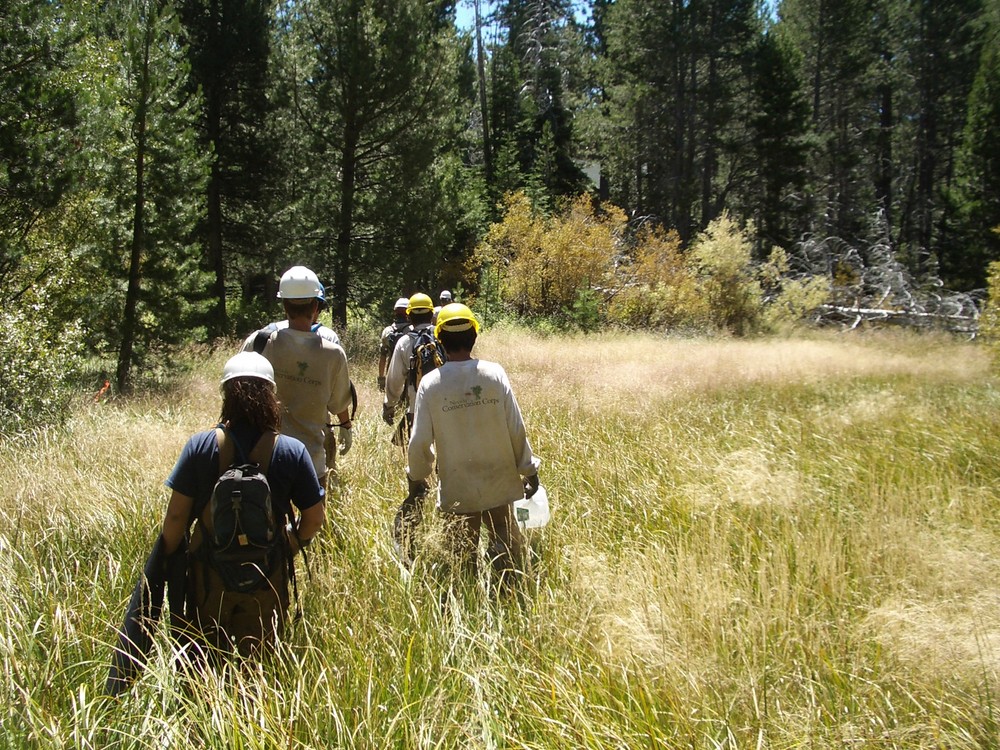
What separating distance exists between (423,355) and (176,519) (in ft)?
9.41

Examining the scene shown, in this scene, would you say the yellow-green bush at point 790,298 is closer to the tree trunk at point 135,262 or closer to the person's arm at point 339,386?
the tree trunk at point 135,262

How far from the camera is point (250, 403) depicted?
239 centimetres

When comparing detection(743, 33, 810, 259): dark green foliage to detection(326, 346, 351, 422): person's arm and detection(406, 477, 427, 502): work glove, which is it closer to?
detection(326, 346, 351, 422): person's arm

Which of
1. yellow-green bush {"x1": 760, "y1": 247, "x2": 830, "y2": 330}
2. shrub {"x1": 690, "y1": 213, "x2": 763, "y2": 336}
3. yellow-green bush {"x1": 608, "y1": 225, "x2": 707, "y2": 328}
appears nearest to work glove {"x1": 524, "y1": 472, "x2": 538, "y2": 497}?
yellow-green bush {"x1": 608, "y1": 225, "x2": 707, "y2": 328}

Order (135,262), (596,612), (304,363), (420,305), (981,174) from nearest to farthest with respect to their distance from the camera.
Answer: (596,612), (304,363), (420,305), (135,262), (981,174)

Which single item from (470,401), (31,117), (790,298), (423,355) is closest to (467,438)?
(470,401)

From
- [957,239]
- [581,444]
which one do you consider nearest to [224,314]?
[581,444]

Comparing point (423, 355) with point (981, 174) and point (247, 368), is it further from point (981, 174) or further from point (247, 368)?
point (981, 174)

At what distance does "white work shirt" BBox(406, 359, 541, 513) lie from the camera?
3.40 meters

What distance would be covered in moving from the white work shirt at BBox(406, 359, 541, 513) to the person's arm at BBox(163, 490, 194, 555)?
4.06 ft

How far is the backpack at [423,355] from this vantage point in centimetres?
508

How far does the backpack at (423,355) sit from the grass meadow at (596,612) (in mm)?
837

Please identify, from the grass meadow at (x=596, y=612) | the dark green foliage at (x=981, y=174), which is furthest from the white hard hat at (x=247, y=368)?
the dark green foliage at (x=981, y=174)

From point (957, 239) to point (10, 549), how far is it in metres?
33.5
